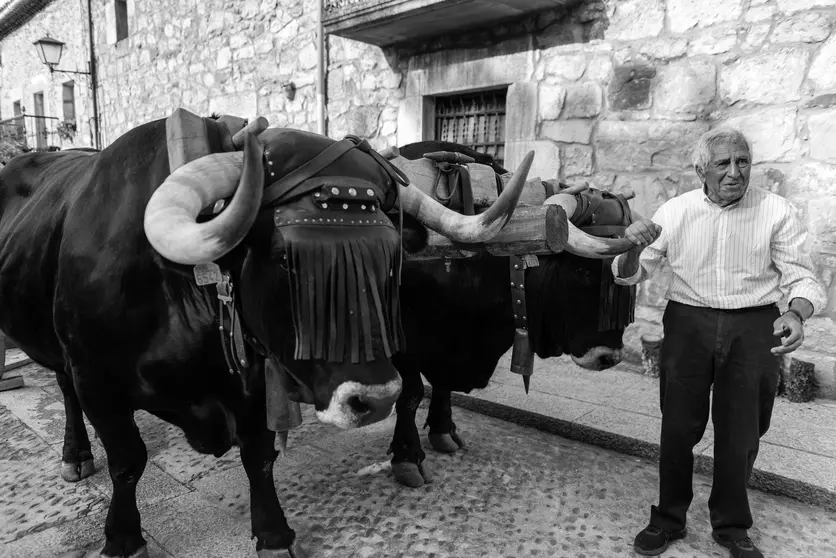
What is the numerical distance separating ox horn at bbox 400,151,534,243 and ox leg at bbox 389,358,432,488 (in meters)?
1.05

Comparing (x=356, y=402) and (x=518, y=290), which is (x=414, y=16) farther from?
(x=356, y=402)

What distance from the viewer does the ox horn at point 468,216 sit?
2043mm

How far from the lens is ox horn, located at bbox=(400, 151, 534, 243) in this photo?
204 centimetres

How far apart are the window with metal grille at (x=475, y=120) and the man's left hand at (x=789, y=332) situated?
13.2 ft

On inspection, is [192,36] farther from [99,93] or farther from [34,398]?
[34,398]

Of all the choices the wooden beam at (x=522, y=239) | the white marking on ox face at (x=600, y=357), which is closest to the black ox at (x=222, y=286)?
the wooden beam at (x=522, y=239)

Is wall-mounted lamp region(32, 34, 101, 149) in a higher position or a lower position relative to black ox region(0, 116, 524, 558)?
higher

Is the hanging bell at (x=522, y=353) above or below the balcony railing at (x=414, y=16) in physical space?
below

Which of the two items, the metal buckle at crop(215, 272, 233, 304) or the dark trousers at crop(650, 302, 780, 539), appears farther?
the dark trousers at crop(650, 302, 780, 539)

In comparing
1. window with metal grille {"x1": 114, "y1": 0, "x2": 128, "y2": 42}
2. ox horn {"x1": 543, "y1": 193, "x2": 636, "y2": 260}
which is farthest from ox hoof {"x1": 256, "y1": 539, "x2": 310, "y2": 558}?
window with metal grille {"x1": 114, "y1": 0, "x2": 128, "y2": 42}

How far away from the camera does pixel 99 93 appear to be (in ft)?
42.4

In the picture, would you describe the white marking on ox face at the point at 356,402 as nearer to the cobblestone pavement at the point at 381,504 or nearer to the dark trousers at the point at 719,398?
the cobblestone pavement at the point at 381,504

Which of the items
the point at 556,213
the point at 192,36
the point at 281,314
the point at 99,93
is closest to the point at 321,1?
the point at 192,36

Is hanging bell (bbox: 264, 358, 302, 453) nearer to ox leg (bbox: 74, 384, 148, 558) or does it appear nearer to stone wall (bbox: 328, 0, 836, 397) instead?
ox leg (bbox: 74, 384, 148, 558)
